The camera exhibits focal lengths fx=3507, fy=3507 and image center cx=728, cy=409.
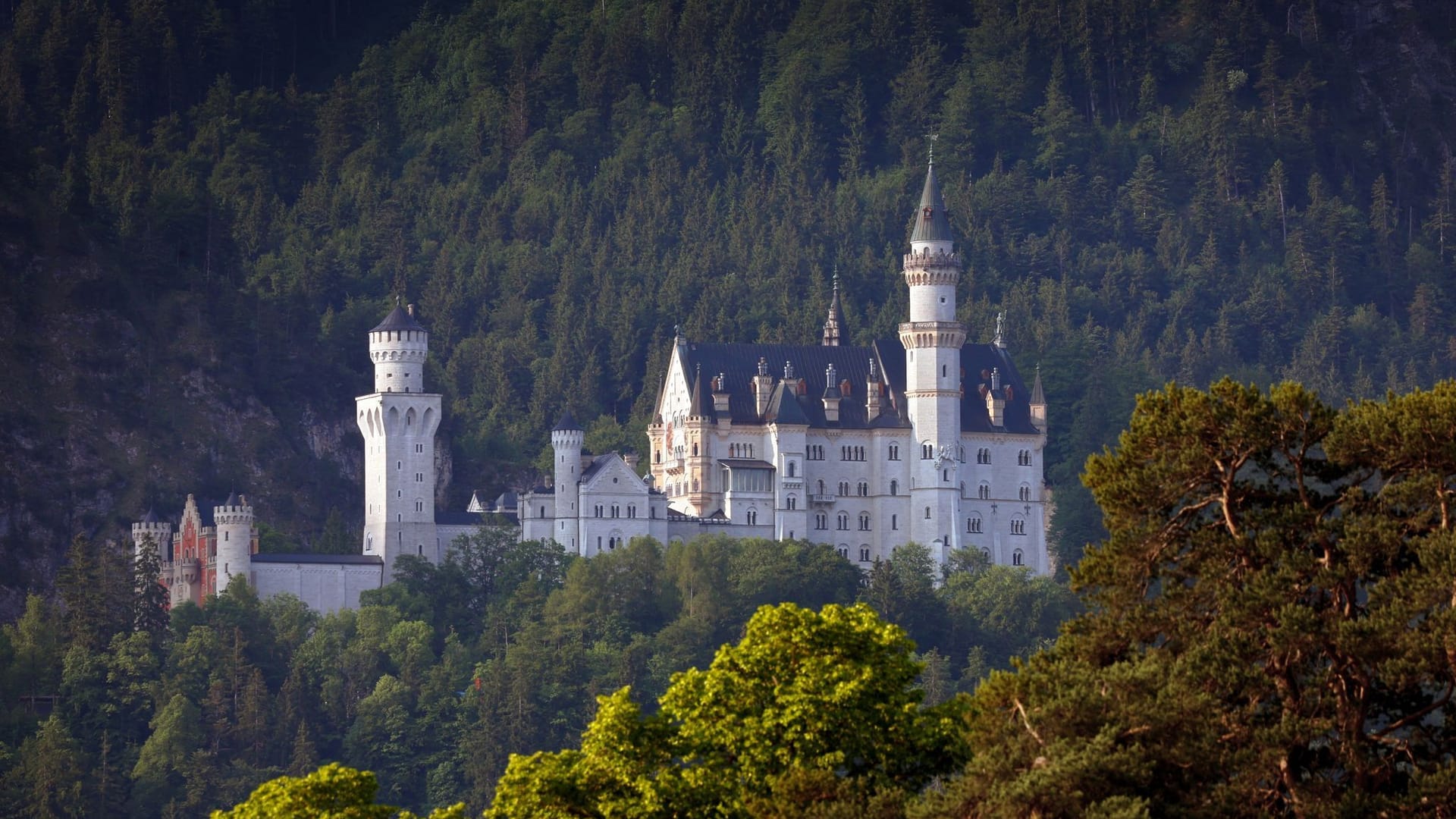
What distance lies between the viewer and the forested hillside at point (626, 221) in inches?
5561

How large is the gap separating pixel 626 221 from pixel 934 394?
54.7 metres

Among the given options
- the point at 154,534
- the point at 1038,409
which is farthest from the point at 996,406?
the point at 154,534

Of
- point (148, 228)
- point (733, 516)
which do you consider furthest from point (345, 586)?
point (148, 228)

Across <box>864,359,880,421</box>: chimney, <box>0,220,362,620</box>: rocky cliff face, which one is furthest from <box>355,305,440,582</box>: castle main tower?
<box>864,359,880,421</box>: chimney

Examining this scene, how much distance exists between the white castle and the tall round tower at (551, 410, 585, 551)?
8 centimetres

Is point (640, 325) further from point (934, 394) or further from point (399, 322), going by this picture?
point (399, 322)

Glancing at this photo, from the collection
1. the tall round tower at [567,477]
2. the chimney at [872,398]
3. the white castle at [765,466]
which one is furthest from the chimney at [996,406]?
the tall round tower at [567,477]

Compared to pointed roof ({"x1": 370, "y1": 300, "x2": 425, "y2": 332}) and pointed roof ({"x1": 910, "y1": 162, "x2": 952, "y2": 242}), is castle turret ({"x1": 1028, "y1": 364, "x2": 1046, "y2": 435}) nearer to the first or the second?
pointed roof ({"x1": 910, "y1": 162, "x2": 952, "y2": 242})

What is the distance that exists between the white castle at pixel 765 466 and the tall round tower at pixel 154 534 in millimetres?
Result: 86

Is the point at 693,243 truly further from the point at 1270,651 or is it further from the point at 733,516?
the point at 1270,651

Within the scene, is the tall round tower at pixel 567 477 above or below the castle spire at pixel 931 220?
below

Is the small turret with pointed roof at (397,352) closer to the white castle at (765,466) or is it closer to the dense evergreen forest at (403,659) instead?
the white castle at (765,466)

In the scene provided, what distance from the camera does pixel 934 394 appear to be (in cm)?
12725

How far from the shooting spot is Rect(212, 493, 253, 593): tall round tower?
11831 cm
